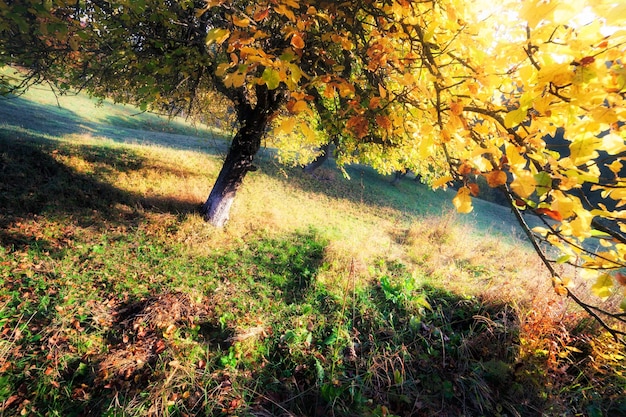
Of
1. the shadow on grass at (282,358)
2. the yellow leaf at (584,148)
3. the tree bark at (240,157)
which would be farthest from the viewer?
the tree bark at (240,157)

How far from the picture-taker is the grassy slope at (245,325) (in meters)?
3.08

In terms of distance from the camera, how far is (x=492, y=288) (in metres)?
4.86

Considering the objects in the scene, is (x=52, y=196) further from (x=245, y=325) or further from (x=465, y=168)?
(x=465, y=168)

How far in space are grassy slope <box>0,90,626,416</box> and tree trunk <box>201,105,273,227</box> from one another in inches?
18.2

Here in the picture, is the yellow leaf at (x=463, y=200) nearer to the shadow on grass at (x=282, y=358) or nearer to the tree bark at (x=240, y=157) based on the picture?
the shadow on grass at (x=282, y=358)

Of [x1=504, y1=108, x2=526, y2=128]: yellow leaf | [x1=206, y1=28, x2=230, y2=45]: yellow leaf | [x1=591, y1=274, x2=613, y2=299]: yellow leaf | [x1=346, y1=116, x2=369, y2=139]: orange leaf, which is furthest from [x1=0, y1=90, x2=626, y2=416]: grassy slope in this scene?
[x1=206, y1=28, x2=230, y2=45]: yellow leaf

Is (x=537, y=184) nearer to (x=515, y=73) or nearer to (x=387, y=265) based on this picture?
(x=515, y=73)

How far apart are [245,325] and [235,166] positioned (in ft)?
13.0

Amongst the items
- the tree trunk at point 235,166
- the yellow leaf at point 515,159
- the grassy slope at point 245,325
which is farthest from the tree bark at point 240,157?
the yellow leaf at point 515,159

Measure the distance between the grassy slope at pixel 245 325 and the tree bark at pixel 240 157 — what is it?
508 millimetres

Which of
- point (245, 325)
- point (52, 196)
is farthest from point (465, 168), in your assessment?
point (52, 196)

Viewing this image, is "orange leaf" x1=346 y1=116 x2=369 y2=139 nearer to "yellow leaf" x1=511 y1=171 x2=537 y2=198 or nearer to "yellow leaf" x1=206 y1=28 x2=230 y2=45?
"yellow leaf" x1=206 y1=28 x2=230 y2=45

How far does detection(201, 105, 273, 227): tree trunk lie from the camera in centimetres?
639

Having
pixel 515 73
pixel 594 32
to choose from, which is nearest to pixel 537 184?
pixel 594 32
